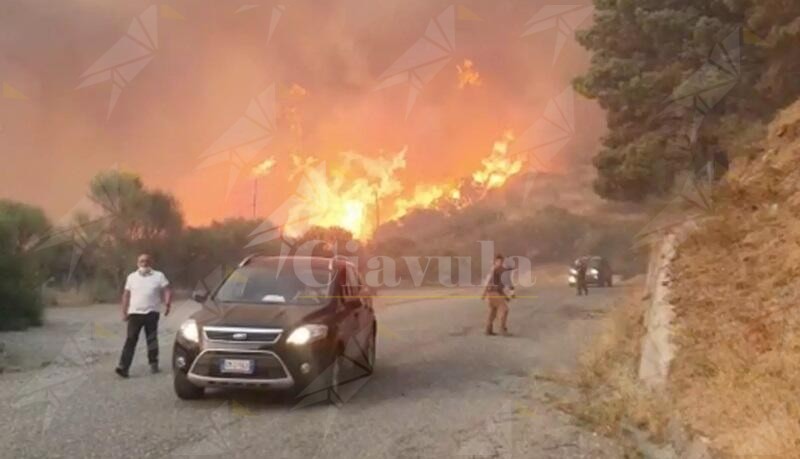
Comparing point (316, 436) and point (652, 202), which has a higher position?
point (652, 202)

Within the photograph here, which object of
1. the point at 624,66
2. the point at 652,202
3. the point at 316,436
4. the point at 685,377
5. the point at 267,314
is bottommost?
the point at 316,436

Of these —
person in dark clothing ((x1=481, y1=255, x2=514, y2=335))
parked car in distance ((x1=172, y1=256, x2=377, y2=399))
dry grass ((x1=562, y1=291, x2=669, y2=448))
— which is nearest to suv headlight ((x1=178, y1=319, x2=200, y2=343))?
parked car in distance ((x1=172, y1=256, x2=377, y2=399))

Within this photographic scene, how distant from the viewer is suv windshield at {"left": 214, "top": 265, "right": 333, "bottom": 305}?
9.54m

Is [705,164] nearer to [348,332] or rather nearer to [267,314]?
[348,332]

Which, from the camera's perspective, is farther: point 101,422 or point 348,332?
point 348,332

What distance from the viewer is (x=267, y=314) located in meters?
8.79

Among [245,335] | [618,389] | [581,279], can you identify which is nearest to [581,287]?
[581,279]

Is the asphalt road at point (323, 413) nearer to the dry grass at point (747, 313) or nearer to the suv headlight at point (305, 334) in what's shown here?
the suv headlight at point (305, 334)

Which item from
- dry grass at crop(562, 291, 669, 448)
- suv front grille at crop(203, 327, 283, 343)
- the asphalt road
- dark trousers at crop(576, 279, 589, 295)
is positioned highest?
dark trousers at crop(576, 279, 589, 295)

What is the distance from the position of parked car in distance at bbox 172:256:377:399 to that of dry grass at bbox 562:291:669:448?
9.62 feet

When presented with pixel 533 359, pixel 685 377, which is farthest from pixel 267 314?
pixel 533 359

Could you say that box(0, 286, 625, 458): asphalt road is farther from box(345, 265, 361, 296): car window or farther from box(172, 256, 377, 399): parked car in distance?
box(345, 265, 361, 296): car window

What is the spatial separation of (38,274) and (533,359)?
16391mm

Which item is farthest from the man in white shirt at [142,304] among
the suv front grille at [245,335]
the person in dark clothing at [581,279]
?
the person in dark clothing at [581,279]
